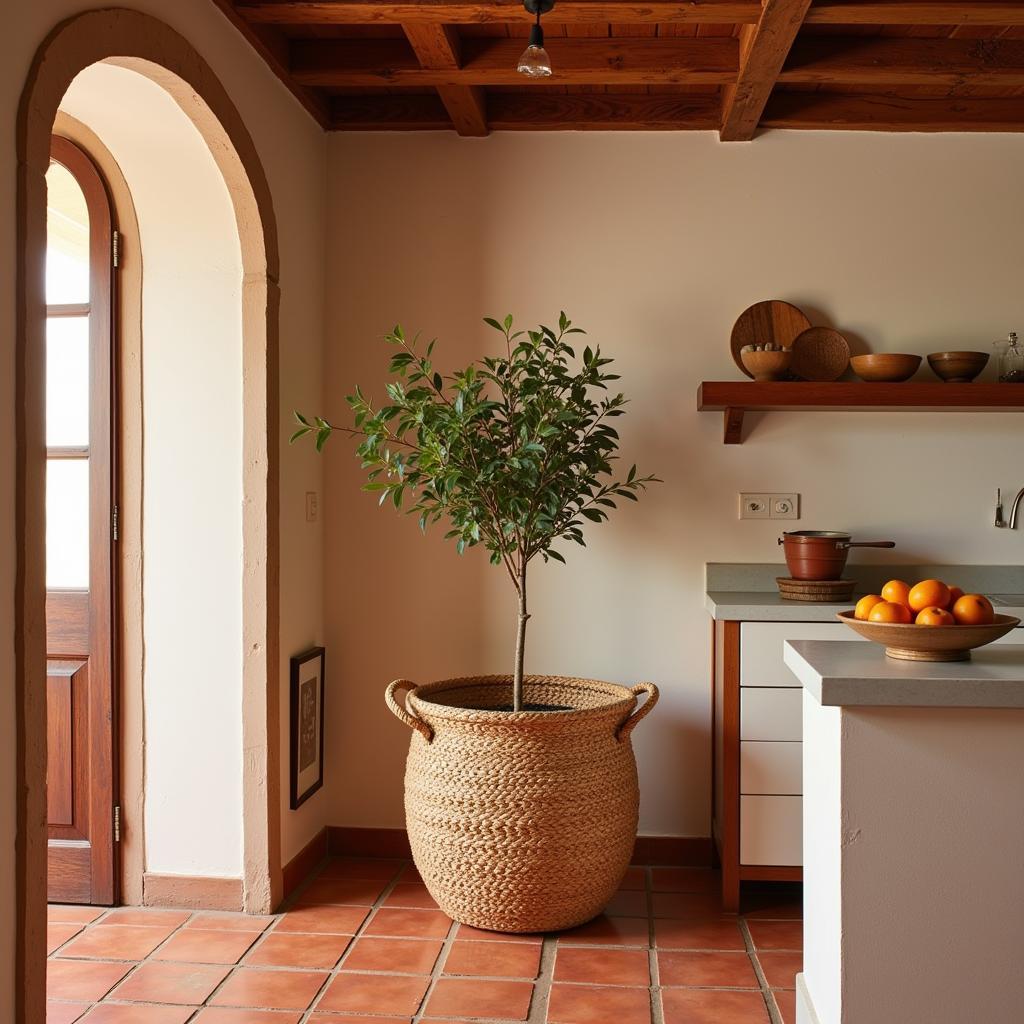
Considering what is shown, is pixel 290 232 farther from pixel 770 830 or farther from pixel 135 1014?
pixel 770 830

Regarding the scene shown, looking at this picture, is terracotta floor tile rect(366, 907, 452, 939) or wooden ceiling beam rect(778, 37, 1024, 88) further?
wooden ceiling beam rect(778, 37, 1024, 88)

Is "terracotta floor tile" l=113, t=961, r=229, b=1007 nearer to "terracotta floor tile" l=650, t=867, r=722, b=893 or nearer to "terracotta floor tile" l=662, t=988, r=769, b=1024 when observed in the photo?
"terracotta floor tile" l=662, t=988, r=769, b=1024

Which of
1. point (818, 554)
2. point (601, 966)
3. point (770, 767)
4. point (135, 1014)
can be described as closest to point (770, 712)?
point (770, 767)

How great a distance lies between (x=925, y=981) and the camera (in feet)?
6.17

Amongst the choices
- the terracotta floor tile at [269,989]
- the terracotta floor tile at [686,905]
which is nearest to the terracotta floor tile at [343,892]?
the terracotta floor tile at [269,989]

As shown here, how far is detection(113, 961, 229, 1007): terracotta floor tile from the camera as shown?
2.49 metres

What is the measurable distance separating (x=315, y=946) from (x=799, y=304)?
2459 mm

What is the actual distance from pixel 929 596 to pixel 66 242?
256 centimetres

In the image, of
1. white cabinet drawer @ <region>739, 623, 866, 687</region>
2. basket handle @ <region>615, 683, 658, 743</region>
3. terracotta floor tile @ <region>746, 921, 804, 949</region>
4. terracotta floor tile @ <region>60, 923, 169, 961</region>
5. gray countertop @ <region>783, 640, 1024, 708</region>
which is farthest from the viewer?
white cabinet drawer @ <region>739, 623, 866, 687</region>

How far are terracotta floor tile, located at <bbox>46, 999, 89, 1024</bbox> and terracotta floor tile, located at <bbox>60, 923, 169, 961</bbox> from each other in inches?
9.9

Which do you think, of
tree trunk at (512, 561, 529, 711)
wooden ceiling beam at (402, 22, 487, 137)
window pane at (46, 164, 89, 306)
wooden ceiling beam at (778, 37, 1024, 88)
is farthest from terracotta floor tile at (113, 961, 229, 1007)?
wooden ceiling beam at (778, 37, 1024, 88)

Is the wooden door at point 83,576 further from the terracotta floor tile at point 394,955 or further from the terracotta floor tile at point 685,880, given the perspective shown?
the terracotta floor tile at point 685,880

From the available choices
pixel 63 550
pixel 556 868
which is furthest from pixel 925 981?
pixel 63 550

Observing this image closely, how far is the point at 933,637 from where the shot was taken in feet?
6.20
